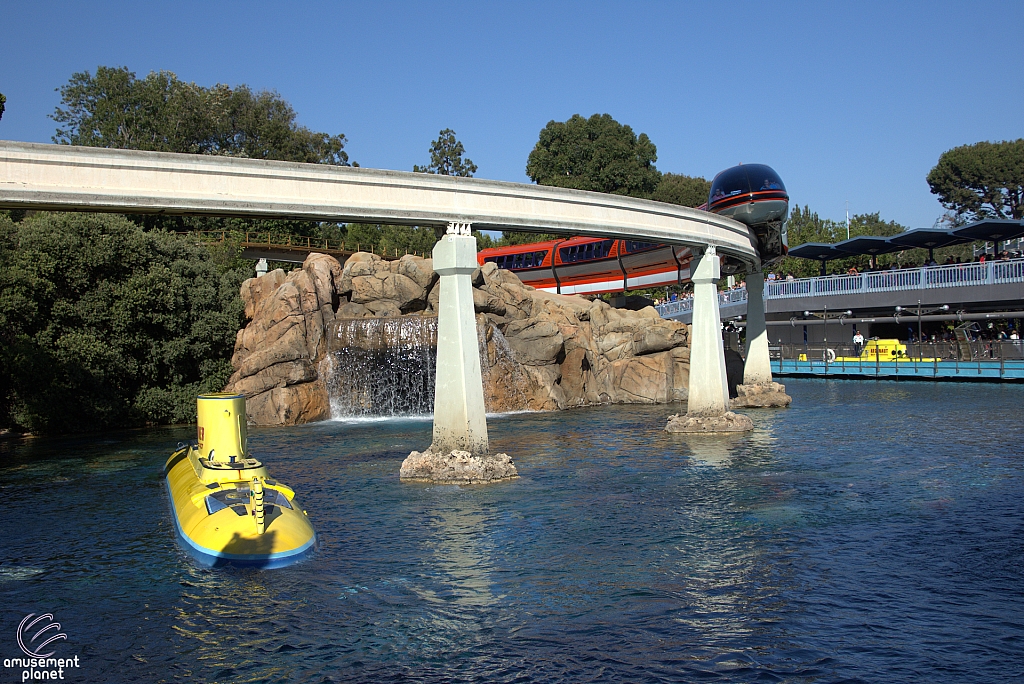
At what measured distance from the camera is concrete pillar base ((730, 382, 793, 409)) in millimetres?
40531

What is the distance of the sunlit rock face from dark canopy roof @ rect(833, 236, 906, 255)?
26.1 meters

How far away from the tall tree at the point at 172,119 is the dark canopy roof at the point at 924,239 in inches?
1946

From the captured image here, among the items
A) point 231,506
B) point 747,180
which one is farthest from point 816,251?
point 231,506

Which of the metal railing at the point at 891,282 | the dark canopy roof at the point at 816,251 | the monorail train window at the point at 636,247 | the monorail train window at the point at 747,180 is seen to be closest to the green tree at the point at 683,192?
the dark canopy roof at the point at 816,251

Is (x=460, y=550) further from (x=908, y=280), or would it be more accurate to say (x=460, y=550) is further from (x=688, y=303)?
(x=908, y=280)

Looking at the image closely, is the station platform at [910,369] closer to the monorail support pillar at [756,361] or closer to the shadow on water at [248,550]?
the monorail support pillar at [756,361]

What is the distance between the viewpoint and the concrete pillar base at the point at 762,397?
40.5m

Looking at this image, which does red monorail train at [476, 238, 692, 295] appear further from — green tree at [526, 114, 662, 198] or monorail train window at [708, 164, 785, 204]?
green tree at [526, 114, 662, 198]

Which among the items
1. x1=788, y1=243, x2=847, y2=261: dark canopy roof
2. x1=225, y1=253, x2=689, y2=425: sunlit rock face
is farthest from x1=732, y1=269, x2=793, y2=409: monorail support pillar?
x1=788, y1=243, x2=847, y2=261: dark canopy roof

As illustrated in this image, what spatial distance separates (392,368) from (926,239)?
43011 mm

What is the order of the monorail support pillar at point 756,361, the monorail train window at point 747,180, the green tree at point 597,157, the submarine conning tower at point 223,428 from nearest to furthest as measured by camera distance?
the submarine conning tower at point 223,428 → the monorail train window at point 747,180 → the monorail support pillar at point 756,361 → the green tree at point 597,157

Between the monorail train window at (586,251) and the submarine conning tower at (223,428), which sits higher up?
the monorail train window at (586,251)

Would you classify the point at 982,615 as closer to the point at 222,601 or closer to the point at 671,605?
the point at 671,605

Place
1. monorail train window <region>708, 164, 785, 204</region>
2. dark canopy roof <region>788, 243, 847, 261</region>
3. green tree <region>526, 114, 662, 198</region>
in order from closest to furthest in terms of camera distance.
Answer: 1. monorail train window <region>708, 164, 785, 204</region>
2. dark canopy roof <region>788, 243, 847, 261</region>
3. green tree <region>526, 114, 662, 198</region>
